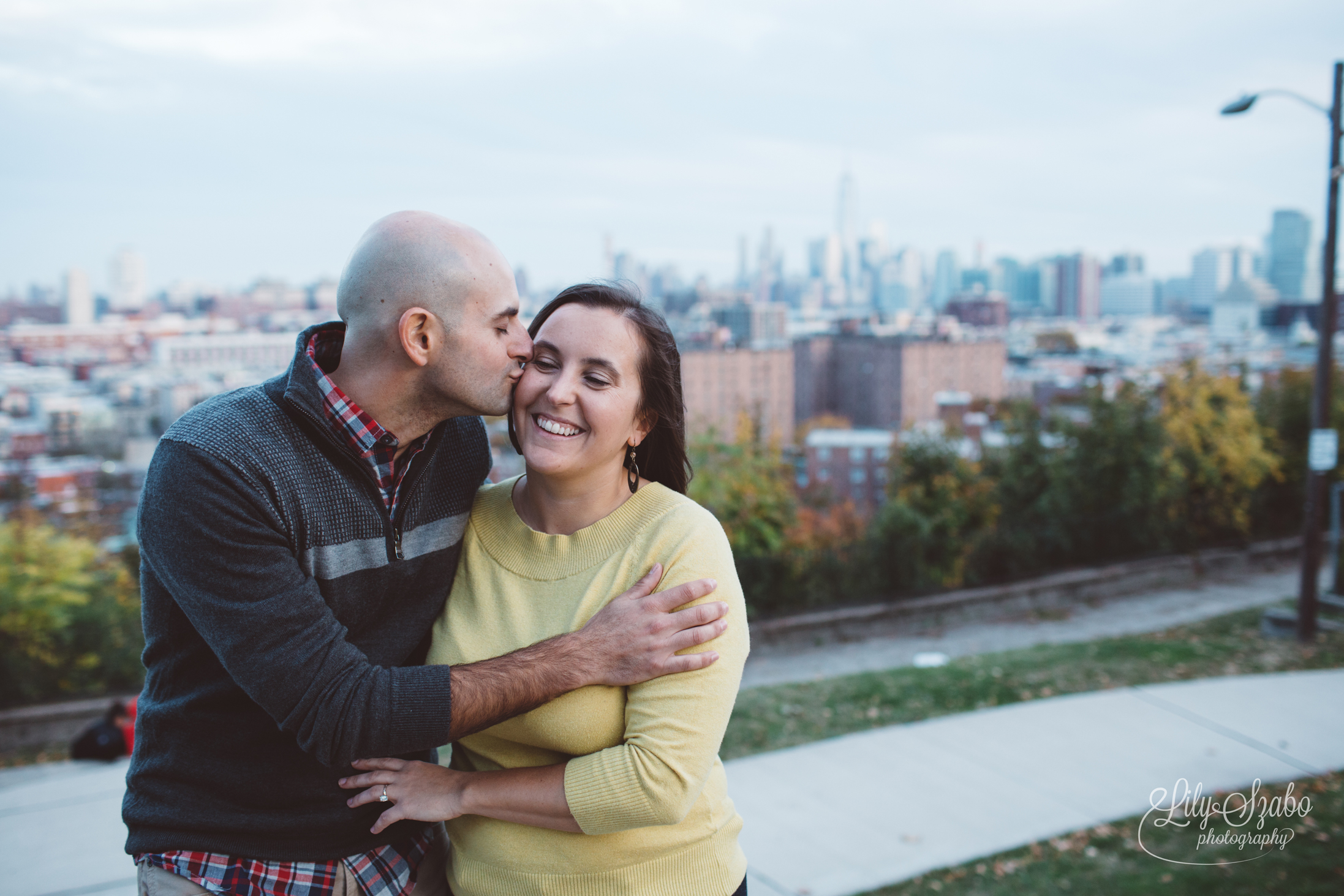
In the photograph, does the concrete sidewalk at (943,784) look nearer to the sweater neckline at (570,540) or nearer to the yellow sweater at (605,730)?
the yellow sweater at (605,730)

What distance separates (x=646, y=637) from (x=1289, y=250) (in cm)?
5345

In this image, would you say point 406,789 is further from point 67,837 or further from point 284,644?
point 67,837

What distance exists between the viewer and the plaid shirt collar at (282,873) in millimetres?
1655

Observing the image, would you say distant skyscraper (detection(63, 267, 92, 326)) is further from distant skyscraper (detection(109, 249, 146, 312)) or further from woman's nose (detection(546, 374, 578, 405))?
woman's nose (detection(546, 374, 578, 405))

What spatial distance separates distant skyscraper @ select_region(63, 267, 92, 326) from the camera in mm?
39688

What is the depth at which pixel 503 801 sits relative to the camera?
1.75 m

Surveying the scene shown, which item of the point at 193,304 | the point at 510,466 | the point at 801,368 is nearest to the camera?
the point at 510,466

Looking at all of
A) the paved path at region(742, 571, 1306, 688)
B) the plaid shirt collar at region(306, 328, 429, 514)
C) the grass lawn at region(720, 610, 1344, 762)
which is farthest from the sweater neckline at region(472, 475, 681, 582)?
the paved path at region(742, 571, 1306, 688)

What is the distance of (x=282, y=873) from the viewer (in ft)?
5.58

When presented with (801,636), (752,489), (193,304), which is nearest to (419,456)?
(801,636)

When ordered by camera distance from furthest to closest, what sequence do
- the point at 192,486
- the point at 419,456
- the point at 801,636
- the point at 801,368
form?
the point at 801,368 → the point at 801,636 → the point at 419,456 → the point at 192,486

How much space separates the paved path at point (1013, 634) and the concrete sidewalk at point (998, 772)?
3.78 meters

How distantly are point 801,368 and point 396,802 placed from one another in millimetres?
61676

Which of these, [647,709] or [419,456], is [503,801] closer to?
[647,709]
